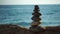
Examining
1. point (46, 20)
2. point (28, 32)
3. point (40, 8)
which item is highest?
point (40, 8)

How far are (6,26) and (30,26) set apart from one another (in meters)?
0.25

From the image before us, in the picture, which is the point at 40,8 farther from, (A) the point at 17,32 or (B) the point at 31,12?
(A) the point at 17,32

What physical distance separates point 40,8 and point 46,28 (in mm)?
216

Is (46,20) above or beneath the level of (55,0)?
beneath

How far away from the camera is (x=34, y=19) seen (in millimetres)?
1642

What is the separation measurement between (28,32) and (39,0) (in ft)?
1.15

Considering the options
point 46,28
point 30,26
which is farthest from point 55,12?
point 30,26

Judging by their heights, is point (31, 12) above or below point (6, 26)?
above

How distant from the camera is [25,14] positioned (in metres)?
1.66

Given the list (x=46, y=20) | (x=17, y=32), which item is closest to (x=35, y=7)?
(x=46, y=20)

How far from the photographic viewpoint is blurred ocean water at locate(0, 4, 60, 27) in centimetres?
164

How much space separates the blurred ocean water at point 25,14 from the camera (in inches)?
64.4

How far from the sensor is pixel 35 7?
1.64 meters

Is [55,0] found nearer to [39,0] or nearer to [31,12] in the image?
[39,0]
